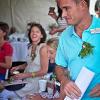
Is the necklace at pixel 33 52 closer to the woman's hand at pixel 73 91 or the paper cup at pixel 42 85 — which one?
the paper cup at pixel 42 85

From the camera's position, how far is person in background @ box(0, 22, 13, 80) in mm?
2660

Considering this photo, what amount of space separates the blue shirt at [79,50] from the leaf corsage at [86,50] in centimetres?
2

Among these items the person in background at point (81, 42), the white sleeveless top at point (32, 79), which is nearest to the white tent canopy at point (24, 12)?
the white sleeveless top at point (32, 79)

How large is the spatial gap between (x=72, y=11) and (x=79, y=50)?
21 cm

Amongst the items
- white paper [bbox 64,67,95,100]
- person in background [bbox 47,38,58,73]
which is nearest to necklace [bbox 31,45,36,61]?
person in background [bbox 47,38,58,73]

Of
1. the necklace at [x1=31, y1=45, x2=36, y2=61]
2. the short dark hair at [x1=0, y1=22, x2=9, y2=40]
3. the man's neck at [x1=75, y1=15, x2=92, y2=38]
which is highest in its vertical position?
the man's neck at [x1=75, y1=15, x2=92, y2=38]

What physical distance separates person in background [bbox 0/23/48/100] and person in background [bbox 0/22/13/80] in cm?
13

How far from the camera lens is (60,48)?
1.63 m

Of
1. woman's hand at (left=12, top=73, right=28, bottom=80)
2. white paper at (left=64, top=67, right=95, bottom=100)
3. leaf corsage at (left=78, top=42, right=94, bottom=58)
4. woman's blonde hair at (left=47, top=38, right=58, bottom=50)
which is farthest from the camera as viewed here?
woman's hand at (left=12, top=73, right=28, bottom=80)

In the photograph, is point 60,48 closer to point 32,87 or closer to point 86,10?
point 86,10

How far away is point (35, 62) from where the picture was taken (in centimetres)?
259

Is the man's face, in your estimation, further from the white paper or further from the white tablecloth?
the white tablecloth

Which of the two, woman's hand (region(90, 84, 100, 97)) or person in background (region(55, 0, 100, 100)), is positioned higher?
person in background (region(55, 0, 100, 100))

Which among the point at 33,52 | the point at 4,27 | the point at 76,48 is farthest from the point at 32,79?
the point at 76,48
